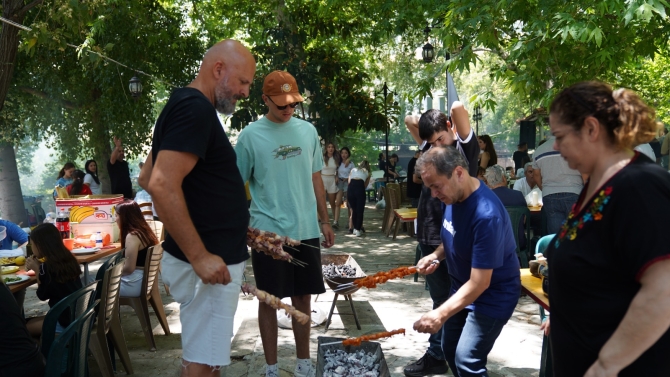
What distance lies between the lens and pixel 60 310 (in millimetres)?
3734

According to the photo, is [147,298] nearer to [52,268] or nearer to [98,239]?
[98,239]

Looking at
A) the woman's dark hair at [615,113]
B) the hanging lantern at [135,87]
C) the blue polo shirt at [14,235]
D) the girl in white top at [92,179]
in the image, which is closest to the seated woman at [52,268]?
the blue polo shirt at [14,235]

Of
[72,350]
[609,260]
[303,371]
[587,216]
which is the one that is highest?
[587,216]

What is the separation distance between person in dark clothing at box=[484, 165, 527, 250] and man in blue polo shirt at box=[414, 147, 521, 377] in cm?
412

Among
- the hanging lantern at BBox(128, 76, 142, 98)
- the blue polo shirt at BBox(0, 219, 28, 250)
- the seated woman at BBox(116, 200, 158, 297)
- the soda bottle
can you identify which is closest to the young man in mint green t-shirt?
the seated woman at BBox(116, 200, 158, 297)

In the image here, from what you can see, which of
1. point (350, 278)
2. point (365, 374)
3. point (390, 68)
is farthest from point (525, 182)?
point (390, 68)

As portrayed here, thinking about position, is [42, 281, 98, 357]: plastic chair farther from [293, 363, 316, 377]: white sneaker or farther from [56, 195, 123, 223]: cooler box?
[56, 195, 123, 223]: cooler box

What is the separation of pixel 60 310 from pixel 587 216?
9.55 ft

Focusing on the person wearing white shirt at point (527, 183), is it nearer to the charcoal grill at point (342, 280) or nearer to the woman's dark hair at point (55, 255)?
the charcoal grill at point (342, 280)

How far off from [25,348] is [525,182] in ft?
25.5

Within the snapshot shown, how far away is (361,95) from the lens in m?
14.5

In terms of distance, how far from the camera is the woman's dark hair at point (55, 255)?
4988 mm

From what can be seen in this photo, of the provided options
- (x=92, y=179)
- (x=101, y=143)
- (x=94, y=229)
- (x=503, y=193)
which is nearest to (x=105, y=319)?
(x=94, y=229)

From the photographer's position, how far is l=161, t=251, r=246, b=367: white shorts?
3.01m
